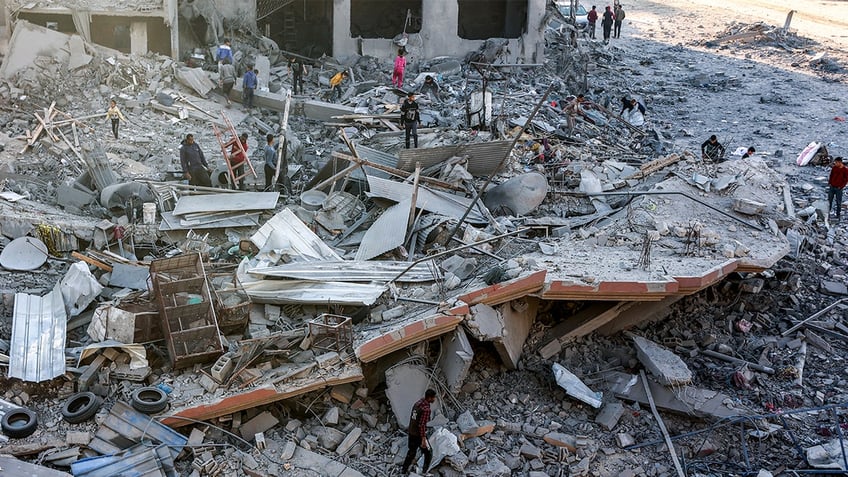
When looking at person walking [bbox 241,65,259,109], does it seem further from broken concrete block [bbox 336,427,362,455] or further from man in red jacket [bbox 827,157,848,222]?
man in red jacket [bbox 827,157,848,222]

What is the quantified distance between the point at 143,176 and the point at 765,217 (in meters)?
9.37

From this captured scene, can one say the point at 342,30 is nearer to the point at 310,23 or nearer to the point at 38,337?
the point at 310,23

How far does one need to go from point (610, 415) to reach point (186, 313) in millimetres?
4582

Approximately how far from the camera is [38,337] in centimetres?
779

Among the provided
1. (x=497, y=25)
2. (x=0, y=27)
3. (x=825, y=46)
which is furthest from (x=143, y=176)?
(x=825, y=46)

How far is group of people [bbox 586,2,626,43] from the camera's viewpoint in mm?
26094

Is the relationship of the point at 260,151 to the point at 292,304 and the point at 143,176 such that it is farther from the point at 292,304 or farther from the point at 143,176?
the point at 292,304

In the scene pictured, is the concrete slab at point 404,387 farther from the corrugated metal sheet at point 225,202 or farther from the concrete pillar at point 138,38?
the concrete pillar at point 138,38

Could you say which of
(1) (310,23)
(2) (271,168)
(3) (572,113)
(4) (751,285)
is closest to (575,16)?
(1) (310,23)

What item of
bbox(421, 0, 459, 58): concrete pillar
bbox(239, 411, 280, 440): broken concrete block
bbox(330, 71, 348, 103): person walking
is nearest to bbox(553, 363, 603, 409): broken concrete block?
bbox(239, 411, 280, 440): broken concrete block

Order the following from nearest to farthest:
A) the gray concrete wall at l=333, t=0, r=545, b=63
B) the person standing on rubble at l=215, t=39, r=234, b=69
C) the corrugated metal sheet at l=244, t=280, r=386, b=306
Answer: the corrugated metal sheet at l=244, t=280, r=386, b=306 < the person standing on rubble at l=215, t=39, r=234, b=69 < the gray concrete wall at l=333, t=0, r=545, b=63

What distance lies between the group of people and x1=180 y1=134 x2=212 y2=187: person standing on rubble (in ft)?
59.6

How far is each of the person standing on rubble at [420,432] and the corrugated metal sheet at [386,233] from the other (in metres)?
2.83

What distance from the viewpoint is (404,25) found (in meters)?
22.0
